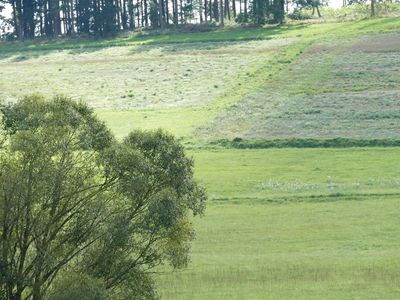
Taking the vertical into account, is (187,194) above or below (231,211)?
above

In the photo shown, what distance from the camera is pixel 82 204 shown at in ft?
81.7

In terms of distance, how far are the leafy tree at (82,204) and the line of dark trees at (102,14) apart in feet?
316

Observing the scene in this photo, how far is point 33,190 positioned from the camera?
78.2 ft

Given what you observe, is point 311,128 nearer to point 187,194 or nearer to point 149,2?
point 187,194

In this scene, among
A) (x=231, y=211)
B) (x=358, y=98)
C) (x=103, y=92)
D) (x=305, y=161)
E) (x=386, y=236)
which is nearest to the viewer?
(x=386, y=236)

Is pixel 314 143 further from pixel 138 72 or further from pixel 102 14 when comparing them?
pixel 102 14

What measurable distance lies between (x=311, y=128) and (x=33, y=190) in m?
42.3

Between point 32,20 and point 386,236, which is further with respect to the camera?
point 32,20

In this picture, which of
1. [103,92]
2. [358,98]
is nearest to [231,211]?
[358,98]

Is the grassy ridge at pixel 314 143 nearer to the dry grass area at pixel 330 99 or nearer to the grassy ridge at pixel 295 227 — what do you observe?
the dry grass area at pixel 330 99

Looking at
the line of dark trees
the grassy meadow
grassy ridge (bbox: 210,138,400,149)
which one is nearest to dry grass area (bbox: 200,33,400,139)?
the grassy meadow

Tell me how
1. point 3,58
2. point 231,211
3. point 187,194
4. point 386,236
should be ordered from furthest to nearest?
point 3,58
point 231,211
point 386,236
point 187,194

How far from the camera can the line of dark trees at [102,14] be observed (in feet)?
417

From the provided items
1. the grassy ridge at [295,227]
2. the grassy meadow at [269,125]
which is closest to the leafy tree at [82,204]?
the grassy ridge at [295,227]
